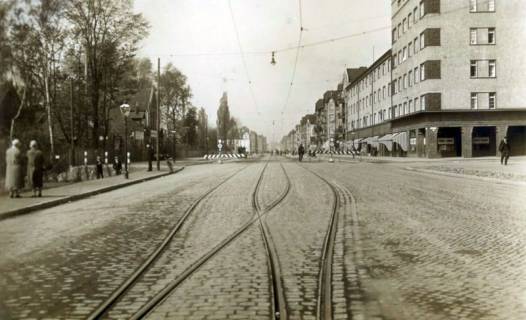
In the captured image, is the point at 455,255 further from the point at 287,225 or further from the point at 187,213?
the point at 187,213

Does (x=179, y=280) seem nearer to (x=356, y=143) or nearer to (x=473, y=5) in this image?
(x=473, y=5)

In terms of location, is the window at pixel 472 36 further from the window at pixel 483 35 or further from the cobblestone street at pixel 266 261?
the cobblestone street at pixel 266 261

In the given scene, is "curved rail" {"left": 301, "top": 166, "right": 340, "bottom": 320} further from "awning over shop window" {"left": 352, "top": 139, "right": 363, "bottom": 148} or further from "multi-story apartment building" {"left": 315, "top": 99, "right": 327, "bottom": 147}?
"multi-story apartment building" {"left": 315, "top": 99, "right": 327, "bottom": 147}

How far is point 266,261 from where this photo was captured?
6.76m

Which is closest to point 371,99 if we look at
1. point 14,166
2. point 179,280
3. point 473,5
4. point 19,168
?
point 473,5

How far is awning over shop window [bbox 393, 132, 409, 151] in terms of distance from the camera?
182 ft

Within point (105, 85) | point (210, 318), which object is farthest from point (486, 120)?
point (210, 318)

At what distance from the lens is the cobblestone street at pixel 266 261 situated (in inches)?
190

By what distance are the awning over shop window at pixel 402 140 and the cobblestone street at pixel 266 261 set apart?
4355 cm

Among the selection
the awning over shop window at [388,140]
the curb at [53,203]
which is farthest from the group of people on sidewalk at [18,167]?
the awning over shop window at [388,140]

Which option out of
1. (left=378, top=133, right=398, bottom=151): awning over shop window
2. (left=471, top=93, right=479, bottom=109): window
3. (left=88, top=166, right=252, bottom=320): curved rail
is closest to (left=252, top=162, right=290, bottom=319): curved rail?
(left=88, top=166, right=252, bottom=320): curved rail

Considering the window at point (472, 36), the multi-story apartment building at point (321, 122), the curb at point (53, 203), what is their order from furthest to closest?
the multi-story apartment building at point (321, 122)
the window at point (472, 36)
the curb at point (53, 203)

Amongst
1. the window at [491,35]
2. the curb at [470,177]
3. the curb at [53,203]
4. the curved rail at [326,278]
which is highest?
the window at [491,35]

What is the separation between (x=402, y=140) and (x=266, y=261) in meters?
52.1
